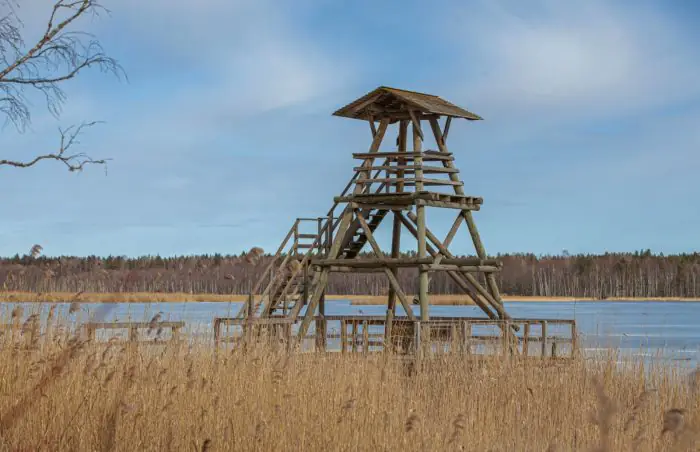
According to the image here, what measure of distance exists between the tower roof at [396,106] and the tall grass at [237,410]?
10.6 metres

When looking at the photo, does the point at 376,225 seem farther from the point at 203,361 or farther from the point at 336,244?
the point at 203,361

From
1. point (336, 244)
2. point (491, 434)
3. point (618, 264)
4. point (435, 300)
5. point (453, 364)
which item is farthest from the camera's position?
point (618, 264)

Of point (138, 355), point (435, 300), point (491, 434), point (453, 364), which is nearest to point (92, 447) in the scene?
point (138, 355)

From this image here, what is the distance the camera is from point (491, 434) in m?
11.3

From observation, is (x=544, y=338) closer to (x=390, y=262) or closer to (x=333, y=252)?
(x=390, y=262)

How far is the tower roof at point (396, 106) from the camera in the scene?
23.6 m

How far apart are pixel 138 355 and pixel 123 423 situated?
2.49 meters

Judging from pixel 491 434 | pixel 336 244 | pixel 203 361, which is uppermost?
pixel 336 244

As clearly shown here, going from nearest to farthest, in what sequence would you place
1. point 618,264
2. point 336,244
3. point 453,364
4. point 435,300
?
point 453,364 → point 336,244 → point 435,300 → point 618,264

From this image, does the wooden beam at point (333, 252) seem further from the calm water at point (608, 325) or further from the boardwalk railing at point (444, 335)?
the calm water at point (608, 325)

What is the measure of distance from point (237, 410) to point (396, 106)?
16.0m

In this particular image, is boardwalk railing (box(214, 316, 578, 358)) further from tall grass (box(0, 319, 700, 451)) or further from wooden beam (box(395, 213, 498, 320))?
tall grass (box(0, 319, 700, 451))

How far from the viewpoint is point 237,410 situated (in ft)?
31.8

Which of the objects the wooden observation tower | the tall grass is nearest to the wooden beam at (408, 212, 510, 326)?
the wooden observation tower
